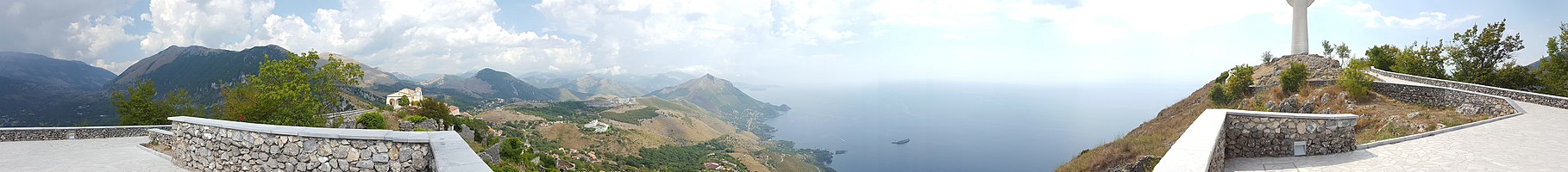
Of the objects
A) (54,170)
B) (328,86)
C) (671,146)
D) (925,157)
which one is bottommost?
(925,157)

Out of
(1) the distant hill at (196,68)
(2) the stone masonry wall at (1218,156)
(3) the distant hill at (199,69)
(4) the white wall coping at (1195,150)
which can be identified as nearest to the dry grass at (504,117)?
(2) the stone masonry wall at (1218,156)

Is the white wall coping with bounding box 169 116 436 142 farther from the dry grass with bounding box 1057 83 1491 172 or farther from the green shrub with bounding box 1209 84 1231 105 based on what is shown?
the green shrub with bounding box 1209 84 1231 105

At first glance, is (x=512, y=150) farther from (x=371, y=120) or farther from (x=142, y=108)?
(x=142, y=108)

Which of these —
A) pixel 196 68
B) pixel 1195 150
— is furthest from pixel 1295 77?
pixel 196 68

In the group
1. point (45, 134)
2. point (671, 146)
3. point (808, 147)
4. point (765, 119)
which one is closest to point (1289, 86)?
point (45, 134)

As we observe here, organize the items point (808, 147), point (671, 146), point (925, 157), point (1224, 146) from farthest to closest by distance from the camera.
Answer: point (808, 147), point (925, 157), point (671, 146), point (1224, 146)

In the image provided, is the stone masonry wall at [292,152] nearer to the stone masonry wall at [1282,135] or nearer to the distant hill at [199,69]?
the stone masonry wall at [1282,135]

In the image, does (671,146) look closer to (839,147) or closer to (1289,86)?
(1289,86)
